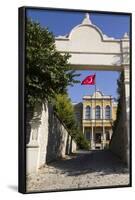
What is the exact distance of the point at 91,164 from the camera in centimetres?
694

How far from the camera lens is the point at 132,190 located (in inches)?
272

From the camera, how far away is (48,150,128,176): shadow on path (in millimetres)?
6820

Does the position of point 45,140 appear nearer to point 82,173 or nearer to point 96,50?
point 82,173

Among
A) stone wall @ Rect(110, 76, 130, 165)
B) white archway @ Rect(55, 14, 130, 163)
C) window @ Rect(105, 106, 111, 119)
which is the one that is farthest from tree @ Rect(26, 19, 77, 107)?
stone wall @ Rect(110, 76, 130, 165)

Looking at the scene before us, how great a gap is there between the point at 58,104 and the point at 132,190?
1214mm

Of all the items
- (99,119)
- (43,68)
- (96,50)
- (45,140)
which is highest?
(96,50)

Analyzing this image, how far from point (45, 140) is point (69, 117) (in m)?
0.35

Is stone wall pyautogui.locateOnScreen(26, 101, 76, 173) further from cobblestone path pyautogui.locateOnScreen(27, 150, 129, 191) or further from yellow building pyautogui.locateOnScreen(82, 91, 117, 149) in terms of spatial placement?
yellow building pyautogui.locateOnScreen(82, 91, 117, 149)

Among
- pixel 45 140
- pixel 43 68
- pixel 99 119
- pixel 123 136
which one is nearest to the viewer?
pixel 43 68

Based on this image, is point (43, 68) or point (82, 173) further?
point (82, 173)

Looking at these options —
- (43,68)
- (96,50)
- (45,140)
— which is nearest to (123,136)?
(45,140)

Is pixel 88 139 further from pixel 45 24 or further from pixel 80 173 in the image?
pixel 45 24

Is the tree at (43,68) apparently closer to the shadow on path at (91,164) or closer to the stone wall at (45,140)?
the stone wall at (45,140)

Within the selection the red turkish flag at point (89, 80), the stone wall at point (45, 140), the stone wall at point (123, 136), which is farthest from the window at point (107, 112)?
the stone wall at point (45, 140)
